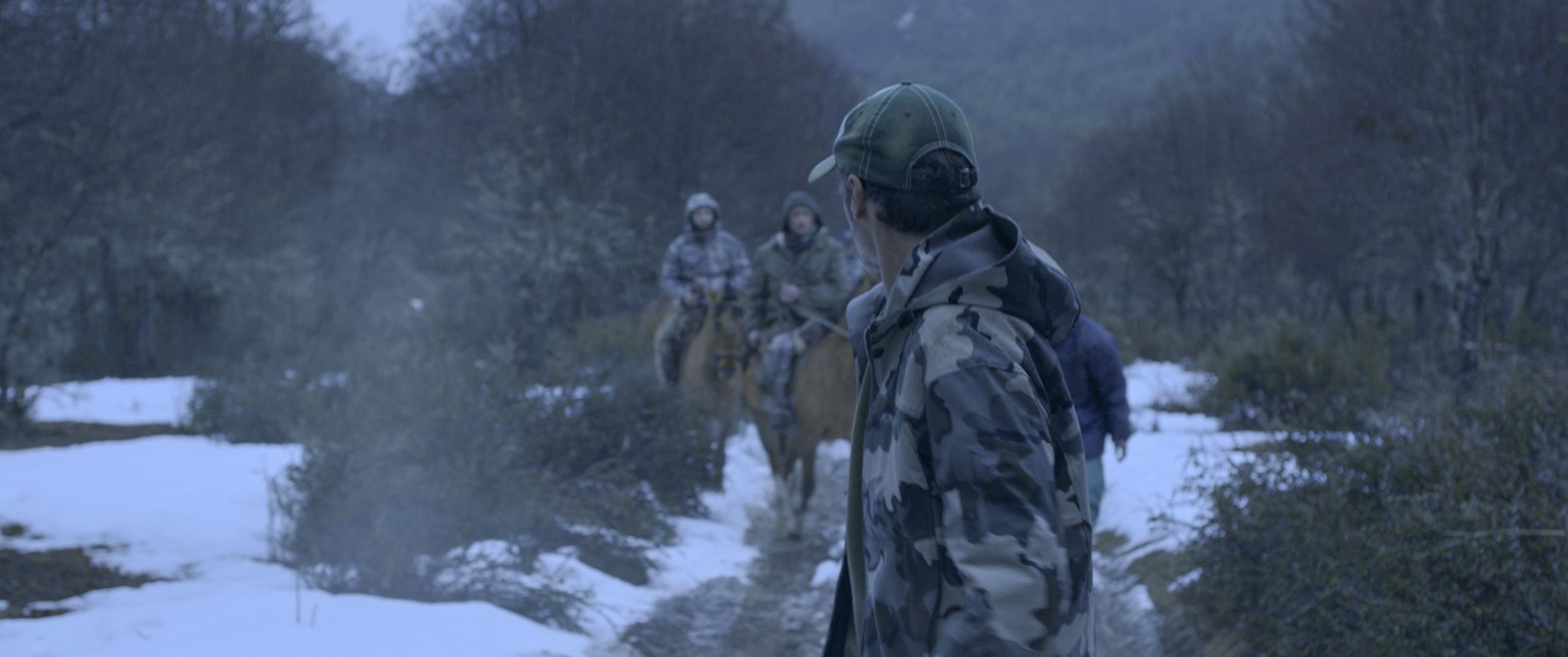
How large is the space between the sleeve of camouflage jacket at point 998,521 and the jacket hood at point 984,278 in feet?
0.53

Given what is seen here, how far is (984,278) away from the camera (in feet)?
7.12

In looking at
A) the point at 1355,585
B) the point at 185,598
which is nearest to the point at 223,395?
the point at 185,598

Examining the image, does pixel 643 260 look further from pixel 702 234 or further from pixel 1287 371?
pixel 1287 371

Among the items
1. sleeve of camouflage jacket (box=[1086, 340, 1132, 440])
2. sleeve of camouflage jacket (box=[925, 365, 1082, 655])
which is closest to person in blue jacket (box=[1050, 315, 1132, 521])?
sleeve of camouflage jacket (box=[1086, 340, 1132, 440])

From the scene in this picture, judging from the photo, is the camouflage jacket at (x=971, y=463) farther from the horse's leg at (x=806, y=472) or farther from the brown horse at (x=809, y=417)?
the horse's leg at (x=806, y=472)

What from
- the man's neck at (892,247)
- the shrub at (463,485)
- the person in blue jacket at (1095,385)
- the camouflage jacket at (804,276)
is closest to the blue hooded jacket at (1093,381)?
the person in blue jacket at (1095,385)

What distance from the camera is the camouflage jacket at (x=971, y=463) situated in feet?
6.61

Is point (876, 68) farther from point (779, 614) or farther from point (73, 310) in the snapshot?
point (779, 614)

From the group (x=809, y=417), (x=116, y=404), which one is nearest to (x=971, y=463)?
(x=809, y=417)

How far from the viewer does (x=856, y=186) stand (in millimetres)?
2373

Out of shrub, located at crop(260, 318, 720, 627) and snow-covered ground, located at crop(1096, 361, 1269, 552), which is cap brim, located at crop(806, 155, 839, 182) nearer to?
snow-covered ground, located at crop(1096, 361, 1269, 552)

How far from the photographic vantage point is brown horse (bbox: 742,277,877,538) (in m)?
→ 8.73

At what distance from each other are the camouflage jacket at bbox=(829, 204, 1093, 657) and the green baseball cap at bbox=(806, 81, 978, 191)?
124 millimetres

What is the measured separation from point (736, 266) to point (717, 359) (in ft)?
4.02
